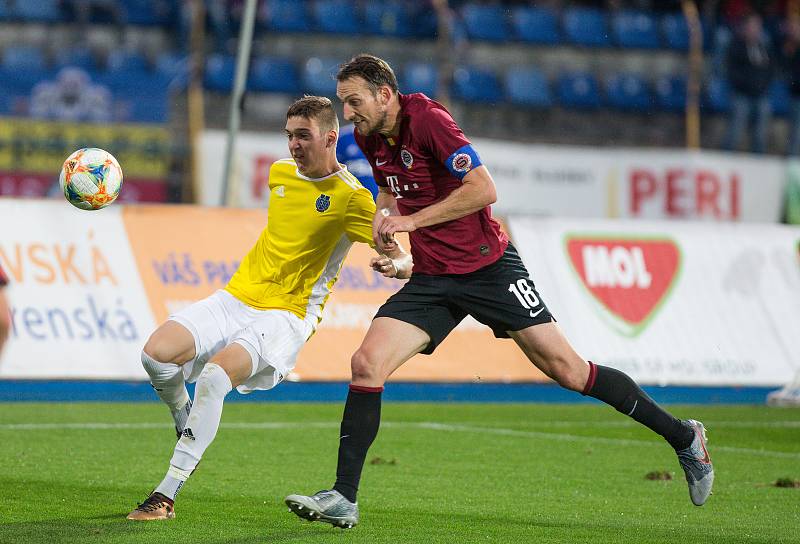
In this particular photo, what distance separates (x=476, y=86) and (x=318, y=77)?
2.52 metres

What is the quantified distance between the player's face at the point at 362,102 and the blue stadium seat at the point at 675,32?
16.8 meters

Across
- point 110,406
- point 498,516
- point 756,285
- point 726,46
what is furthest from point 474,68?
Answer: point 498,516

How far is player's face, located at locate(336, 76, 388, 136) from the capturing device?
19.2ft

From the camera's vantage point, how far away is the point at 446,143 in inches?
231

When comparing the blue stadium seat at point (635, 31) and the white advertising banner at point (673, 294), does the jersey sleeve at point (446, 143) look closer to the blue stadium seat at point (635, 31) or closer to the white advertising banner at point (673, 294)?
the white advertising banner at point (673, 294)

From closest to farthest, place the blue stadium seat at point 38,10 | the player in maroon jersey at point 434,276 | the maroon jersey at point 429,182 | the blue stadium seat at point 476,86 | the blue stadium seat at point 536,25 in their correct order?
the player in maroon jersey at point 434,276, the maroon jersey at point 429,182, the blue stadium seat at point 38,10, the blue stadium seat at point 476,86, the blue stadium seat at point 536,25

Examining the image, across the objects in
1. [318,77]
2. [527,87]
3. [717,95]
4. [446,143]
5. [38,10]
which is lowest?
[717,95]

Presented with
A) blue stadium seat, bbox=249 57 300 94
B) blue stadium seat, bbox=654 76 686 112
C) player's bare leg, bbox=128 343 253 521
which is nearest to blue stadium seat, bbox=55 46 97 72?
blue stadium seat, bbox=249 57 300 94

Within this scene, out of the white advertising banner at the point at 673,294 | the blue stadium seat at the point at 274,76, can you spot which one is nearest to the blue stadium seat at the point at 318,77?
the blue stadium seat at the point at 274,76

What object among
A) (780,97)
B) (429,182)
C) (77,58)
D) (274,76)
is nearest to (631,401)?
(429,182)

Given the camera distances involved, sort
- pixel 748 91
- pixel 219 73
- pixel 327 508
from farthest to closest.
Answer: pixel 748 91 → pixel 219 73 → pixel 327 508

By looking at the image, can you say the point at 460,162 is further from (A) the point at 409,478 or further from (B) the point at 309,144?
(A) the point at 409,478

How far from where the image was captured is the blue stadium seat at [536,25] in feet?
70.2

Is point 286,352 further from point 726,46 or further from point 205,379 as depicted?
point 726,46
